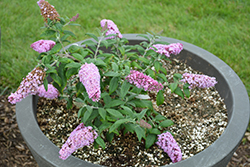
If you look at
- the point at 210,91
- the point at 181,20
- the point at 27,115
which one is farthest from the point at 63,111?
the point at 181,20

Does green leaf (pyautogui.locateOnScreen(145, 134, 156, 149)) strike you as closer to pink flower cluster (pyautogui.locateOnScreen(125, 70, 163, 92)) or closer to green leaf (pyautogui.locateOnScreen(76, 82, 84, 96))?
pink flower cluster (pyautogui.locateOnScreen(125, 70, 163, 92))

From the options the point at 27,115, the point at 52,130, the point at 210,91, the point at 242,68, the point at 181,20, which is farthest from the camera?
the point at 181,20

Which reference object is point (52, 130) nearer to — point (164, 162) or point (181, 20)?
point (164, 162)

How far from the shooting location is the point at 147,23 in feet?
12.9

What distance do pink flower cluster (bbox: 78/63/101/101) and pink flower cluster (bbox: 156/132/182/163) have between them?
27.8 inches

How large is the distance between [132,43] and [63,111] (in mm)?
918

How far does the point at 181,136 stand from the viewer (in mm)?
2029

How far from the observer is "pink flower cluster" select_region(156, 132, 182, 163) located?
5.69 feet

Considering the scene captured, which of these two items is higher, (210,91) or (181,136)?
(210,91)

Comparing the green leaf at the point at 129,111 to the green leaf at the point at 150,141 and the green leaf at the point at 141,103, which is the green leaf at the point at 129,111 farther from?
the green leaf at the point at 150,141

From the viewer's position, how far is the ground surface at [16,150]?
93.9 inches

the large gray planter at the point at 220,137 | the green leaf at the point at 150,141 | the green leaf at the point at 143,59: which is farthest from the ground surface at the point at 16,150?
the green leaf at the point at 143,59

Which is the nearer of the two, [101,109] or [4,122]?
[101,109]

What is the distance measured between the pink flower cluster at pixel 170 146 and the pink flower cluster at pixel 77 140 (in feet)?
1.66
